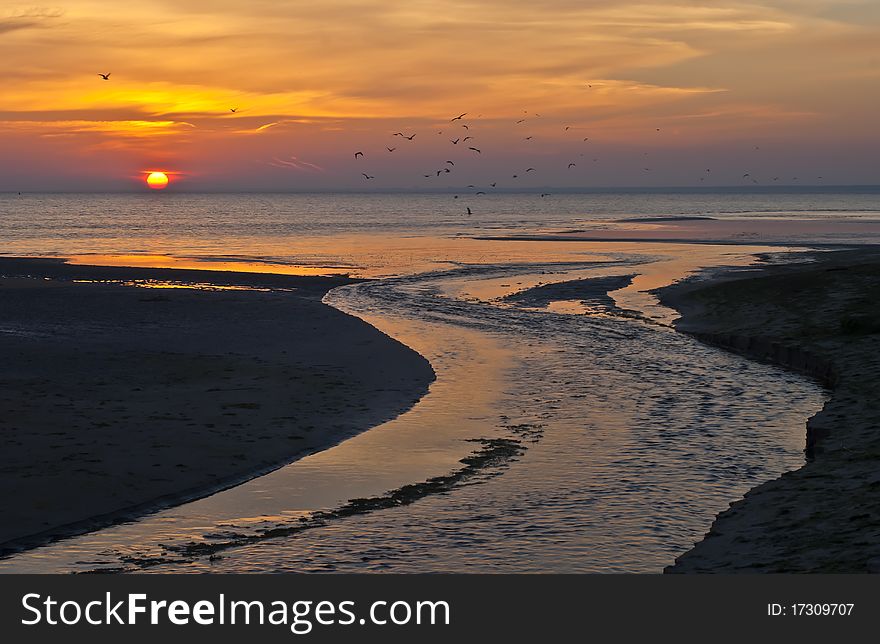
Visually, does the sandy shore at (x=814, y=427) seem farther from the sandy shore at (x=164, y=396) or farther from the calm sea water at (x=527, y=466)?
the sandy shore at (x=164, y=396)

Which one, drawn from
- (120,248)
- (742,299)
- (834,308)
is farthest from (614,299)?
(120,248)

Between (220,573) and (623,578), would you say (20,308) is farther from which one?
(623,578)

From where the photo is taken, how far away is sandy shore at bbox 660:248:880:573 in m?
12.7

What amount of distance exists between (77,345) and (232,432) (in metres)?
12.4

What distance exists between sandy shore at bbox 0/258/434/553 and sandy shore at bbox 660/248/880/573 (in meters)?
8.92

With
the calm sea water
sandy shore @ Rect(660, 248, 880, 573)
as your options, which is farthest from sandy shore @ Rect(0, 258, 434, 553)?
sandy shore @ Rect(660, 248, 880, 573)

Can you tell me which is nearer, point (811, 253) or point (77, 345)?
point (77, 345)

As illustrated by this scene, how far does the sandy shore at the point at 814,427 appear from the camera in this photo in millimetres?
12742

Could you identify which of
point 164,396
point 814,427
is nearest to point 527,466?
point 814,427

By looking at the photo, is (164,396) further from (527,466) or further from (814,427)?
(814,427)

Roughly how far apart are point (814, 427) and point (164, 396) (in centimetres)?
1431

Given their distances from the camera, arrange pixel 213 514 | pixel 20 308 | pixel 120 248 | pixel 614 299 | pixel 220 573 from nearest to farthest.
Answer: pixel 220 573, pixel 213 514, pixel 20 308, pixel 614 299, pixel 120 248

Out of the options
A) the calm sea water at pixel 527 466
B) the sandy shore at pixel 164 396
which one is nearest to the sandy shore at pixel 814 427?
the calm sea water at pixel 527 466

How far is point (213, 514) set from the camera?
1600 cm
